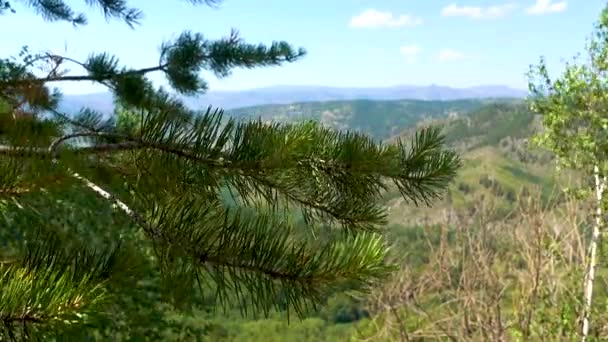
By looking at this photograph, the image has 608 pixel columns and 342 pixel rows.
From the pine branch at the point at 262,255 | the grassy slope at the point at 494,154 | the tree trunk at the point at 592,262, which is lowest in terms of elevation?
the grassy slope at the point at 494,154

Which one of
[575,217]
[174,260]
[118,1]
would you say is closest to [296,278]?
[174,260]

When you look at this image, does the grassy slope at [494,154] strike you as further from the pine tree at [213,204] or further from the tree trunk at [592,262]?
the pine tree at [213,204]

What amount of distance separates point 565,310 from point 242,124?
623cm

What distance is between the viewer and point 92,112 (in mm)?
2738

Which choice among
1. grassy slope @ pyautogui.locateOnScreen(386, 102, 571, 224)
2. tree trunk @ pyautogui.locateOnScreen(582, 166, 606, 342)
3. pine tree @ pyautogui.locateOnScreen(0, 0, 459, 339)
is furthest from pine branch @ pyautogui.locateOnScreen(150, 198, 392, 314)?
grassy slope @ pyautogui.locateOnScreen(386, 102, 571, 224)

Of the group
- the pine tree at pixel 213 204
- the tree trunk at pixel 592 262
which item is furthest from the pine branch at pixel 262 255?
the tree trunk at pixel 592 262

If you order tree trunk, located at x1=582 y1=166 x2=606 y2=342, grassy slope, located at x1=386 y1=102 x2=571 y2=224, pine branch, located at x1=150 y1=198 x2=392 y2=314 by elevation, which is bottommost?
grassy slope, located at x1=386 y1=102 x2=571 y2=224

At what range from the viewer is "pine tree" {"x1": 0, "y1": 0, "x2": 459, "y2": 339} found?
802mm

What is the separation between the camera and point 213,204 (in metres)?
1.06

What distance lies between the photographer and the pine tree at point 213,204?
2.63ft

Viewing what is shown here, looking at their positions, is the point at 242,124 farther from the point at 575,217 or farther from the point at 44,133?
the point at 575,217

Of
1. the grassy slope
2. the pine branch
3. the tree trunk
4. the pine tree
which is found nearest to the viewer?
the pine tree

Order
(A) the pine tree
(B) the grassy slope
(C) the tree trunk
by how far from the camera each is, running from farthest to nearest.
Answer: (B) the grassy slope, (C) the tree trunk, (A) the pine tree

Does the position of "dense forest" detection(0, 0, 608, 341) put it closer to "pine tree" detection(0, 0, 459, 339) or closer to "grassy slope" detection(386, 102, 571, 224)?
"pine tree" detection(0, 0, 459, 339)
